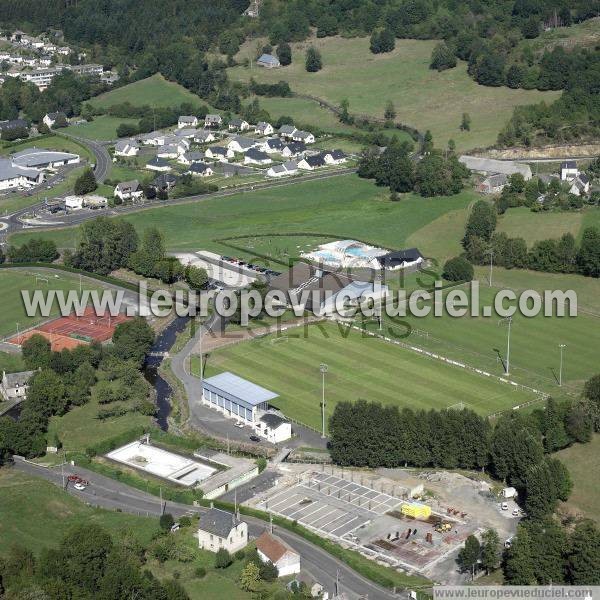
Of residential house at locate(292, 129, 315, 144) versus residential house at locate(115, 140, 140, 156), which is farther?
residential house at locate(292, 129, 315, 144)

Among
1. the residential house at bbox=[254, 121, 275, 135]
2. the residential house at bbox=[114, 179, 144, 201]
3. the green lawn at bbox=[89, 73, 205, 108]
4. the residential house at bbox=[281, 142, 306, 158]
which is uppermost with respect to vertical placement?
the green lawn at bbox=[89, 73, 205, 108]

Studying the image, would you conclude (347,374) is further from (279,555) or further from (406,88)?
(406,88)

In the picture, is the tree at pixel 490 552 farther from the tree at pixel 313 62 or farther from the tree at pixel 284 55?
the tree at pixel 284 55

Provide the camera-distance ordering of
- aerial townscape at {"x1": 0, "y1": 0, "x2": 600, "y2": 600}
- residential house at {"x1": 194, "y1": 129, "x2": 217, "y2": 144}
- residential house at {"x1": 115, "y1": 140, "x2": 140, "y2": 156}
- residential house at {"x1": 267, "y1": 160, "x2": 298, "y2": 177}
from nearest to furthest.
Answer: aerial townscape at {"x1": 0, "y1": 0, "x2": 600, "y2": 600}, residential house at {"x1": 267, "y1": 160, "x2": 298, "y2": 177}, residential house at {"x1": 115, "y1": 140, "x2": 140, "y2": 156}, residential house at {"x1": 194, "y1": 129, "x2": 217, "y2": 144}

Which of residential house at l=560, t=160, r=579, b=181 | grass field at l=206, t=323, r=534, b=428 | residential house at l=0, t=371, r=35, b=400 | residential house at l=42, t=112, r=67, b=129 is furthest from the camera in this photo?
residential house at l=42, t=112, r=67, b=129

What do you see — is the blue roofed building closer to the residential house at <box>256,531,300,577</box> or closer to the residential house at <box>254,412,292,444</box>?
the residential house at <box>254,412,292,444</box>

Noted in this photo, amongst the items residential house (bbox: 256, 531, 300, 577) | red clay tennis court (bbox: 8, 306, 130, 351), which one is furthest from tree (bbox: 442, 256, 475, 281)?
residential house (bbox: 256, 531, 300, 577)

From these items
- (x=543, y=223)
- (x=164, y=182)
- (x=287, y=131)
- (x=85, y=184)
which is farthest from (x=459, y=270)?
(x=287, y=131)

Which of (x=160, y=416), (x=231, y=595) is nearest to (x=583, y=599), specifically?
(x=231, y=595)
